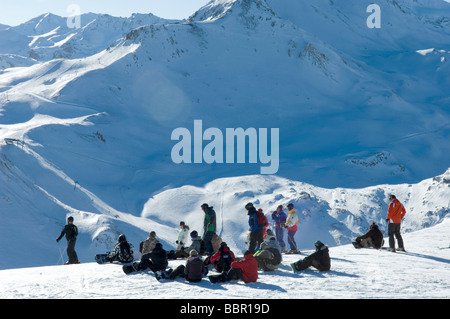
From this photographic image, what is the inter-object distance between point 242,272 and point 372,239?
7.15 meters

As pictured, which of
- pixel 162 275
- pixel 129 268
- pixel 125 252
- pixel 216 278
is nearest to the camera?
pixel 216 278

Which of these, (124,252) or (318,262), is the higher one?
(124,252)

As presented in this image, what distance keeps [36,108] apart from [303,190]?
27690 millimetres

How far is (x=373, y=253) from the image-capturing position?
52.0ft

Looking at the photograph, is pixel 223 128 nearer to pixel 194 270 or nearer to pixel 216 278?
pixel 194 270

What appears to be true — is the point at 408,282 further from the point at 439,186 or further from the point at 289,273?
the point at 439,186

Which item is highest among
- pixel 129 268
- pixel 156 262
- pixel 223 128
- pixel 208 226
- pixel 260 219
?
pixel 223 128

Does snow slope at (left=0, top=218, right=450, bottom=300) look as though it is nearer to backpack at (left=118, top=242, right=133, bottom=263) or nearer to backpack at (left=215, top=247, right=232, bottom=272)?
backpack at (left=118, top=242, right=133, bottom=263)

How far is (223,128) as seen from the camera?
156 ft

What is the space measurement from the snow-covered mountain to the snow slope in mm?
8430

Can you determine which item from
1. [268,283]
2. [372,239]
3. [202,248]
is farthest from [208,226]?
[372,239]

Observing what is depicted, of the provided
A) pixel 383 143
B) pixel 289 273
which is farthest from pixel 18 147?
pixel 383 143

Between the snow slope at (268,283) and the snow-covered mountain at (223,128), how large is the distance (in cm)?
843

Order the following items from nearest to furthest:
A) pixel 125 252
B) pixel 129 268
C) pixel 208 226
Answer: pixel 129 268 < pixel 125 252 < pixel 208 226
